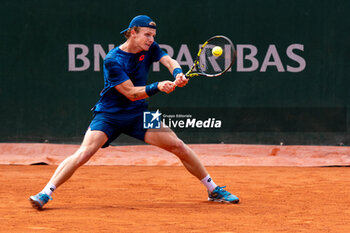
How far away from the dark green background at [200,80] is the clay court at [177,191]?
0.90 ft

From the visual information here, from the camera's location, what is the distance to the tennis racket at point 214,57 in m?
4.39

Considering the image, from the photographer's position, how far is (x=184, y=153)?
440 cm

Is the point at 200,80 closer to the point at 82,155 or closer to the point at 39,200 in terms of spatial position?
the point at 82,155

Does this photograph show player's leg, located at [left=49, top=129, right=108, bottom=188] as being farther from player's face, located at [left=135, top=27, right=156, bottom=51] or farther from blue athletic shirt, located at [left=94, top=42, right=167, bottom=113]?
player's face, located at [left=135, top=27, right=156, bottom=51]

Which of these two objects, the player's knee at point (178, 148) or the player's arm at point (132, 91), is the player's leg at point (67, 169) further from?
the player's knee at point (178, 148)

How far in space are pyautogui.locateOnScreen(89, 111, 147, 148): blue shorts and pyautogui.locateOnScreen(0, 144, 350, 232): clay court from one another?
550 millimetres

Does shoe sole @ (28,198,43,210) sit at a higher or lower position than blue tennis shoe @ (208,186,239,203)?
higher

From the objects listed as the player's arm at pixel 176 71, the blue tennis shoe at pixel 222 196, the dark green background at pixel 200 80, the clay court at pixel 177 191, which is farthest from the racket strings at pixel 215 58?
the dark green background at pixel 200 80

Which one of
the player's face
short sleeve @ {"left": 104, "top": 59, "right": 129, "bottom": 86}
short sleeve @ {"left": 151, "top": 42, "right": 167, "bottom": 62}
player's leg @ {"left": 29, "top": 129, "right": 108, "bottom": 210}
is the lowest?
player's leg @ {"left": 29, "top": 129, "right": 108, "bottom": 210}

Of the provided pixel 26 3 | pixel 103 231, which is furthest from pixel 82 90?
pixel 103 231

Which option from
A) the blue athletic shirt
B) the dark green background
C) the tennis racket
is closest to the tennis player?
the blue athletic shirt

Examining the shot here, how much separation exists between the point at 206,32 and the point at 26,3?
94.9 inches

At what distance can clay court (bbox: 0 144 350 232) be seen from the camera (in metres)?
3.74

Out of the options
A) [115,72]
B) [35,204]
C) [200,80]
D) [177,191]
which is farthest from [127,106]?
[200,80]
